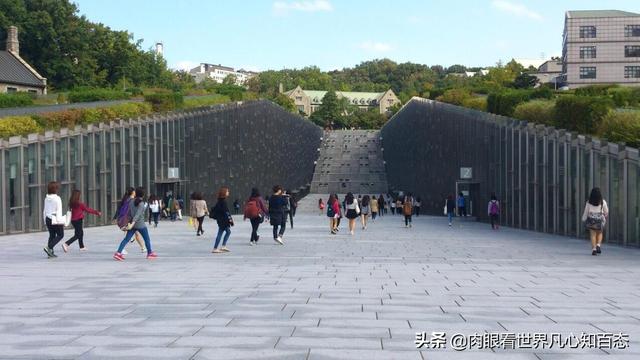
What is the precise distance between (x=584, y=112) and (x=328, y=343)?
24.0 metres

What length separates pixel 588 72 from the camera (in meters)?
79.9

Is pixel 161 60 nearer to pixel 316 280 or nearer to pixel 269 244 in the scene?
pixel 269 244

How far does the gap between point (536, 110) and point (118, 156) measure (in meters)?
20.1

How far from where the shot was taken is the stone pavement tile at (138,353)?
6547 millimetres

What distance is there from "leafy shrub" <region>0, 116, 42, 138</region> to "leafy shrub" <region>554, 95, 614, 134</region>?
21880mm

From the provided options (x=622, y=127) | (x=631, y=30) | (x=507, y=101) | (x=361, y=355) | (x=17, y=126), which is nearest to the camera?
(x=361, y=355)

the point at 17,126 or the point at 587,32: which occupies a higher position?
the point at 587,32

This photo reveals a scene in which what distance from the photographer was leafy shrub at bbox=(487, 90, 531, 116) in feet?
130

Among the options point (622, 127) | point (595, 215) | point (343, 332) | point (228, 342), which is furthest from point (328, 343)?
point (622, 127)

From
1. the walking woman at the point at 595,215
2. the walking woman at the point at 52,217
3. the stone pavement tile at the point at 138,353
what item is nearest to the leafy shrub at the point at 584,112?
the walking woman at the point at 595,215

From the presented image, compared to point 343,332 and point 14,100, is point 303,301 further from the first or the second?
point 14,100

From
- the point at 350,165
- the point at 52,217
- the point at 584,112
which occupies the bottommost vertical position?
the point at 52,217

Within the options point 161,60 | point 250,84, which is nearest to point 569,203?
point 161,60

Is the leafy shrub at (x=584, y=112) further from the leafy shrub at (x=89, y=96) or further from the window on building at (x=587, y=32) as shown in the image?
the window on building at (x=587, y=32)
